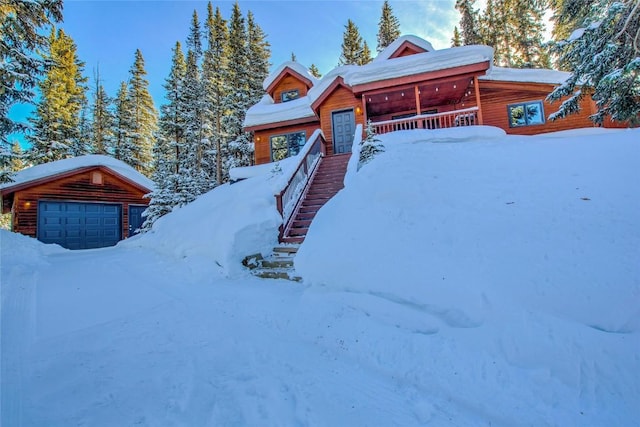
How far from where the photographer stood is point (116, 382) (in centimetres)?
231

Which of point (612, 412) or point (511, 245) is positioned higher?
point (511, 245)

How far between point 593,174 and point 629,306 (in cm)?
280

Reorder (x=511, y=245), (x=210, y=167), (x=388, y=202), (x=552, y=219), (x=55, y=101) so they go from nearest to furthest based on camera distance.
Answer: (x=511, y=245), (x=552, y=219), (x=388, y=202), (x=55, y=101), (x=210, y=167)

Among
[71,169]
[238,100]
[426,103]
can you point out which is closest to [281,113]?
[238,100]

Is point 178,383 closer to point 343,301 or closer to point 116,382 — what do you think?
point 116,382

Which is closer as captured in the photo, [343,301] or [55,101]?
[343,301]

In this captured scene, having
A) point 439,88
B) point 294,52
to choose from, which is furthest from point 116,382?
point 294,52

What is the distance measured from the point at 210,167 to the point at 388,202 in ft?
61.8

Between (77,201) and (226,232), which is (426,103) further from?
(77,201)

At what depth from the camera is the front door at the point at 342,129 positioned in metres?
12.7

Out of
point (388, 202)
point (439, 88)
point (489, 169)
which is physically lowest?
point (388, 202)

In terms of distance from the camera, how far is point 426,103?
1268cm

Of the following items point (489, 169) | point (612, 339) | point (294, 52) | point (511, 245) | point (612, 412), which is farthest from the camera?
point (294, 52)

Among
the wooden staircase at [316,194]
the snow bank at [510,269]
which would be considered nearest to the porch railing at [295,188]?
the wooden staircase at [316,194]
